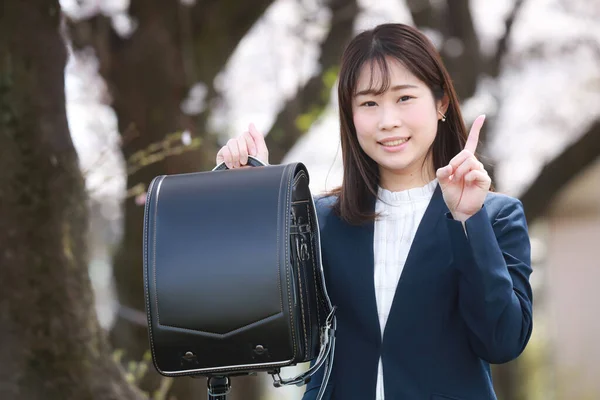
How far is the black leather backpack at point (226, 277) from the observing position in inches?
72.1

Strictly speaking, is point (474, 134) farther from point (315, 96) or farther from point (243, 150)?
point (315, 96)

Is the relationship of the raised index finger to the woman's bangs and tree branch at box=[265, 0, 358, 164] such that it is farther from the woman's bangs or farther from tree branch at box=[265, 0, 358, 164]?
tree branch at box=[265, 0, 358, 164]

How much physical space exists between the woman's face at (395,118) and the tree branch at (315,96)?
4759mm

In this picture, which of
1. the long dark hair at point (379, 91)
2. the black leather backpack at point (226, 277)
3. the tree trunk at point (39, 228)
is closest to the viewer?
the black leather backpack at point (226, 277)

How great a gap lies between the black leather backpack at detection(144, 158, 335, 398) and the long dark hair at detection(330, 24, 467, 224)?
36cm

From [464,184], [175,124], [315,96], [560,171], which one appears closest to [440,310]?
[464,184]

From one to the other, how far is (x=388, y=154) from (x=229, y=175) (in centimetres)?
44

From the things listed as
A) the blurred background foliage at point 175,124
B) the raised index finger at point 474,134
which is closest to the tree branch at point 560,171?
the blurred background foliage at point 175,124

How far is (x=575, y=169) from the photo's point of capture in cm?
827

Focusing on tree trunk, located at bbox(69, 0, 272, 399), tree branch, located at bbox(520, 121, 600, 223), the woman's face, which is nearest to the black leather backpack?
the woman's face

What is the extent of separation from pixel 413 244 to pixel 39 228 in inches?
52.7

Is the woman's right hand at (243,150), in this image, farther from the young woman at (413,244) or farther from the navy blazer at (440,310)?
the navy blazer at (440,310)

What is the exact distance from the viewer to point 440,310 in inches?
82.7

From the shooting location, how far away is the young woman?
199 cm
